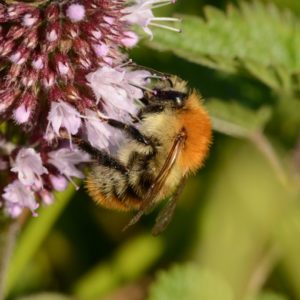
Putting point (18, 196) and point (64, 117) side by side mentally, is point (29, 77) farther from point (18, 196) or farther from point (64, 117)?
point (18, 196)

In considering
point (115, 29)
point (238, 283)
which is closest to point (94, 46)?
point (115, 29)

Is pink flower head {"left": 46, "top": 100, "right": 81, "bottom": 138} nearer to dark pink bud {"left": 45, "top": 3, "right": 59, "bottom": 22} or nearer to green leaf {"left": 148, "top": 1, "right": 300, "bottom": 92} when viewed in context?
dark pink bud {"left": 45, "top": 3, "right": 59, "bottom": 22}

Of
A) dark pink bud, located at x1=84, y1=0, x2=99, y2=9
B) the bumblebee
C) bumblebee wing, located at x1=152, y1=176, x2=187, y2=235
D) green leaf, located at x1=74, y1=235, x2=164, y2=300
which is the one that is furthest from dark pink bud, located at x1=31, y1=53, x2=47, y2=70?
green leaf, located at x1=74, y1=235, x2=164, y2=300

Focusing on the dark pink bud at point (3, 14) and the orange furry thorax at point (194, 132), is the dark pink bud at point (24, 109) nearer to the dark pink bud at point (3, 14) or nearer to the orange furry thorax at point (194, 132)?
the dark pink bud at point (3, 14)

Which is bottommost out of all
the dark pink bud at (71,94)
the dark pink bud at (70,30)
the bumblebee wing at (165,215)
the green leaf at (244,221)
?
the green leaf at (244,221)

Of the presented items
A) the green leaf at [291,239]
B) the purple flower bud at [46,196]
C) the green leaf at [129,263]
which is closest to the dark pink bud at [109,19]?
the purple flower bud at [46,196]

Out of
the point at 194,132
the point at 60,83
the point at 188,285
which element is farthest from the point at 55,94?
the point at 188,285

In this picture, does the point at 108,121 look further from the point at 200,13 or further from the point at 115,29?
the point at 200,13
